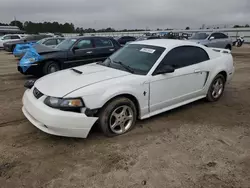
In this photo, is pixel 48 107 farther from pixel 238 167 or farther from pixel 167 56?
pixel 238 167

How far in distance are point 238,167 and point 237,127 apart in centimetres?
135

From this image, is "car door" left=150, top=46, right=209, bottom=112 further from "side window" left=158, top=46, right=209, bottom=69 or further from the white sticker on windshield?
the white sticker on windshield

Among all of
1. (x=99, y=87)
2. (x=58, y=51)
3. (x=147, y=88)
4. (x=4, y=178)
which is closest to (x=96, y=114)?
(x=99, y=87)

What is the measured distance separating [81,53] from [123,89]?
5.09 m

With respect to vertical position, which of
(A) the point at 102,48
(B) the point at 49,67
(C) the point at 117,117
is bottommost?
(C) the point at 117,117

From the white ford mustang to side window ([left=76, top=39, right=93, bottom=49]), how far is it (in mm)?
3931

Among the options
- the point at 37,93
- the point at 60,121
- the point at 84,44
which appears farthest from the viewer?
the point at 84,44

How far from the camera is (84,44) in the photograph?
8289mm

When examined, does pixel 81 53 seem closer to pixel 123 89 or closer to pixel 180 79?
pixel 180 79

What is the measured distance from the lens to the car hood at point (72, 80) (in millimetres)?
3293

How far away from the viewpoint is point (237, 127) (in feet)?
13.1

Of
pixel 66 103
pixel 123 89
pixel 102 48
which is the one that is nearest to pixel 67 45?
pixel 102 48

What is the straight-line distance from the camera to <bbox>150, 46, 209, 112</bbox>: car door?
3.88 metres

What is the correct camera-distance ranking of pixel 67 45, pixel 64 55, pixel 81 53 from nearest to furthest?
pixel 64 55
pixel 81 53
pixel 67 45
